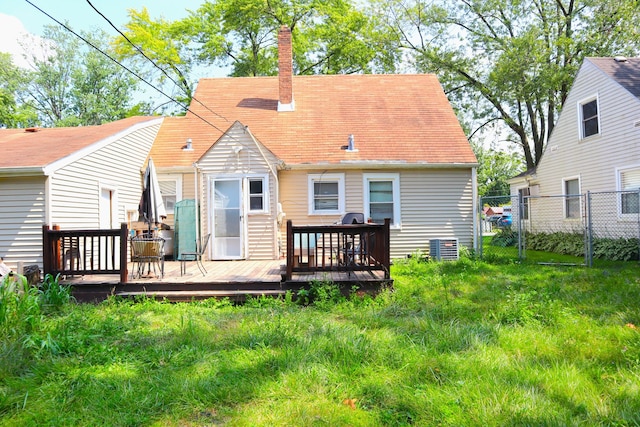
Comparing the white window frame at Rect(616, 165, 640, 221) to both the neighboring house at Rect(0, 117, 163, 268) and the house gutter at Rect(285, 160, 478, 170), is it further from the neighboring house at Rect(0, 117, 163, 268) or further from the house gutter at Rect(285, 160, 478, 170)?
the neighboring house at Rect(0, 117, 163, 268)

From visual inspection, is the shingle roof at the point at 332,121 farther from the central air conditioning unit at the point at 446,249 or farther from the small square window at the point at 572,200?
the small square window at the point at 572,200

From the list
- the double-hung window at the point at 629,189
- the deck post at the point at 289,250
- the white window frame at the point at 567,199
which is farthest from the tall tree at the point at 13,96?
the double-hung window at the point at 629,189

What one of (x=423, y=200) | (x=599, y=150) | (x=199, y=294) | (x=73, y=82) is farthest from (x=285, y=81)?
(x=73, y=82)

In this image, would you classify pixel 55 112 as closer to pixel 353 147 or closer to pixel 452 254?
pixel 353 147

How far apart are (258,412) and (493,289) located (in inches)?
215

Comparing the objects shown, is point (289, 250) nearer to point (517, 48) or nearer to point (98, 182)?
point (98, 182)

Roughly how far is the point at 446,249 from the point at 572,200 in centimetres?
622

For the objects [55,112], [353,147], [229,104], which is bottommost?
[353,147]

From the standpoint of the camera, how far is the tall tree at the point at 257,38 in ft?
77.3

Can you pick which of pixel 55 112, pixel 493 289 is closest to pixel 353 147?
pixel 493 289

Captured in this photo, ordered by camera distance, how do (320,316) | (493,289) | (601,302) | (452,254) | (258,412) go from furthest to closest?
1. (452,254)
2. (493,289)
3. (601,302)
4. (320,316)
5. (258,412)

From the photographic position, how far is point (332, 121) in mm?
13070

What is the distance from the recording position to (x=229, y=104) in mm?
14023

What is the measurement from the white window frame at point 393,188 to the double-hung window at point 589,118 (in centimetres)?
721
